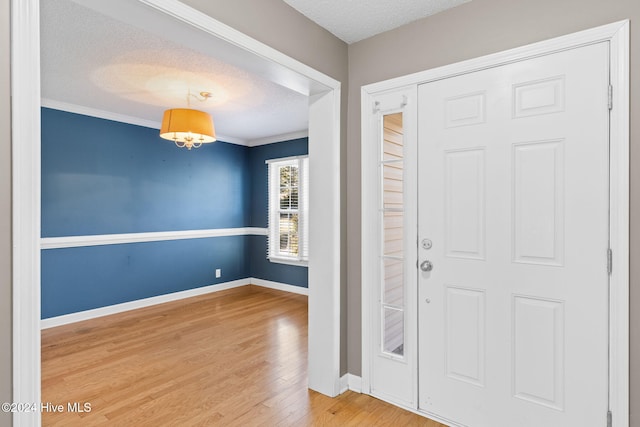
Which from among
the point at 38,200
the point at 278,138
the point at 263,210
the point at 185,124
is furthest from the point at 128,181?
the point at 38,200

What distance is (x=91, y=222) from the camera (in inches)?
167

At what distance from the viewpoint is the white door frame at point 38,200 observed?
45.4 inches

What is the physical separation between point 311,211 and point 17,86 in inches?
68.5

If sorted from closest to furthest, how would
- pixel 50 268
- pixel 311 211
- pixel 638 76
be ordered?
1. pixel 638 76
2. pixel 311 211
3. pixel 50 268

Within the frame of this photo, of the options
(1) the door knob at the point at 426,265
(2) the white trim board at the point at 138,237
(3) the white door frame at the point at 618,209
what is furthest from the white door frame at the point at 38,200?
(2) the white trim board at the point at 138,237

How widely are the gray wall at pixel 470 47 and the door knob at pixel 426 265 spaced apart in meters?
0.47

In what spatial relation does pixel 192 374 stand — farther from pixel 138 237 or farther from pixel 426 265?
pixel 138 237

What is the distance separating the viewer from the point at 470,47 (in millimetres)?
2068

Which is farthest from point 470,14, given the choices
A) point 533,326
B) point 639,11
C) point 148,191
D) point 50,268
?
point 50,268

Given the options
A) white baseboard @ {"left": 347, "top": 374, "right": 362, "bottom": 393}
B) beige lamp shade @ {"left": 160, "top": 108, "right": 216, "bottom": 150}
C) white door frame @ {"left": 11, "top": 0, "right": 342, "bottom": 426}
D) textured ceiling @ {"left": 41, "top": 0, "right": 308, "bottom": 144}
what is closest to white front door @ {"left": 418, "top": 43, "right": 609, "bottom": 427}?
white baseboard @ {"left": 347, "top": 374, "right": 362, "bottom": 393}

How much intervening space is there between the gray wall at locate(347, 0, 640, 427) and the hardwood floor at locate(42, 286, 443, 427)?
505 millimetres

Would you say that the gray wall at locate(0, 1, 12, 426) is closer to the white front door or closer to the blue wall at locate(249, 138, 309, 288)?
the white front door

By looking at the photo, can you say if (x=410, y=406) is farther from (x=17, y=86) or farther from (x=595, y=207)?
(x=17, y=86)

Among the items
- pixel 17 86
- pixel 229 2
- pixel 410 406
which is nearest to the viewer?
pixel 17 86
